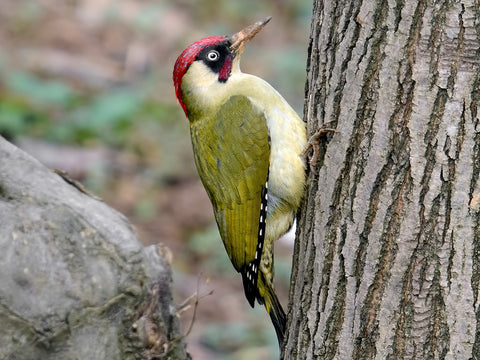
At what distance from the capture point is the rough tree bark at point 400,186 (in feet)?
7.72

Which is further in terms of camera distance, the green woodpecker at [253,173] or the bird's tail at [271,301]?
the bird's tail at [271,301]

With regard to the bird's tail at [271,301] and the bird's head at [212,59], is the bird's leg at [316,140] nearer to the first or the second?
the bird's tail at [271,301]

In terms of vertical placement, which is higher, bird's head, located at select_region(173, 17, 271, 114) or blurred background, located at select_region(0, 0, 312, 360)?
blurred background, located at select_region(0, 0, 312, 360)

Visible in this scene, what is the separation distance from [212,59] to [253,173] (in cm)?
68

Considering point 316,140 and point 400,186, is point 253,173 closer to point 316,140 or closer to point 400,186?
point 316,140

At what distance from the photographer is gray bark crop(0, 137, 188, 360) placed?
2695 mm

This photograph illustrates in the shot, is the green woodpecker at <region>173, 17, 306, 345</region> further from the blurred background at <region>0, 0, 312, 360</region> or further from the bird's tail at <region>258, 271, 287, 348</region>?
the blurred background at <region>0, 0, 312, 360</region>

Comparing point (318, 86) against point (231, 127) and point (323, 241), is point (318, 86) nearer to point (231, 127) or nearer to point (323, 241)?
point (323, 241)

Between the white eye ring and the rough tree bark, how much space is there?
3.80 ft

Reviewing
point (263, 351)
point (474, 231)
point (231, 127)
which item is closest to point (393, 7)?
point (474, 231)

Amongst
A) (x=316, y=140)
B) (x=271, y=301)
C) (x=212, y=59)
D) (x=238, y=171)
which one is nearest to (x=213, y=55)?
(x=212, y=59)

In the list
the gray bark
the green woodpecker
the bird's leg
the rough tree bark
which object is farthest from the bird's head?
the rough tree bark

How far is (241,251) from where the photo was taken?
Answer: 342cm

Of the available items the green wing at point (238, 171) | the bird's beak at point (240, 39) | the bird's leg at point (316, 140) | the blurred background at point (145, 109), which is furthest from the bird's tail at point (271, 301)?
the blurred background at point (145, 109)
